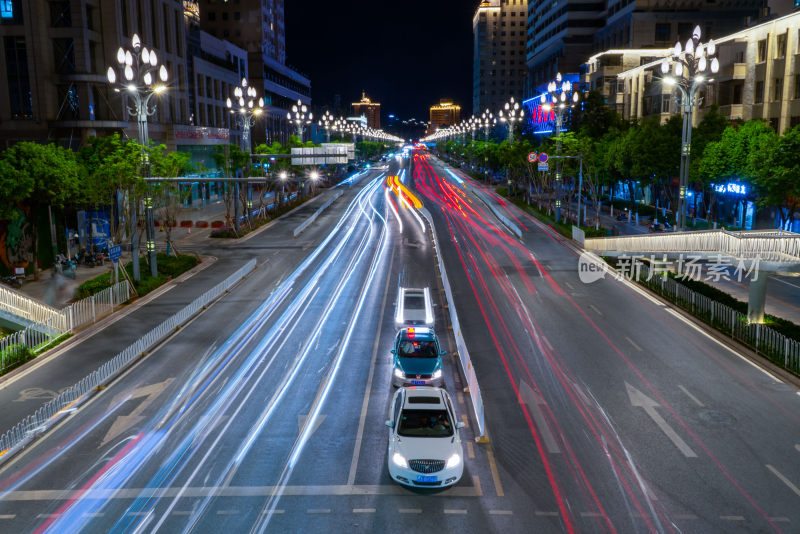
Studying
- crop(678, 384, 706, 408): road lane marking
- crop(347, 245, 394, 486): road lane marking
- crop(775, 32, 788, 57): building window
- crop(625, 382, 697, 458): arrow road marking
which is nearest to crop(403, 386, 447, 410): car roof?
crop(347, 245, 394, 486): road lane marking

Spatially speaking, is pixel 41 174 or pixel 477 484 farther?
pixel 41 174

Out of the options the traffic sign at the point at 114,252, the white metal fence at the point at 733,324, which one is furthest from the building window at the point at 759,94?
the traffic sign at the point at 114,252

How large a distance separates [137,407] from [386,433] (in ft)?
25.2

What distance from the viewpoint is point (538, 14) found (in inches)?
6422

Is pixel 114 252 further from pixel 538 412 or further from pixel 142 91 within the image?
pixel 538 412

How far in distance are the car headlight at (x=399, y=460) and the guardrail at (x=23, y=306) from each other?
703 inches

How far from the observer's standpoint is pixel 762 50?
166ft

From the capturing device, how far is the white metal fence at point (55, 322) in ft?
74.1

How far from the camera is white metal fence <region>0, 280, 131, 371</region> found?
22.6 meters

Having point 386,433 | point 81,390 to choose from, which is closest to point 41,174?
point 81,390

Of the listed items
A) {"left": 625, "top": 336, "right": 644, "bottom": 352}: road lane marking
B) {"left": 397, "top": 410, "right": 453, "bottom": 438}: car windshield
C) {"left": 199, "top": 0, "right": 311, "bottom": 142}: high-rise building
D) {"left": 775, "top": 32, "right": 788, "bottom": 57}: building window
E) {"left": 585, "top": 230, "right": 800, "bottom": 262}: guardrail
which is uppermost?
{"left": 199, "top": 0, "right": 311, "bottom": 142}: high-rise building

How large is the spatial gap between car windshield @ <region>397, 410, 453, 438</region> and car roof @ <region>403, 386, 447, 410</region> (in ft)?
0.60

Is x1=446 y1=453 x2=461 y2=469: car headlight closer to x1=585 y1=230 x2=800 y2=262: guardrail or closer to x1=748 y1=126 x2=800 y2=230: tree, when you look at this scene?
x1=585 y1=230 x2=800 y2=262: guardrail

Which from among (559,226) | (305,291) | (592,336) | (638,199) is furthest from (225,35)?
(592,336)
